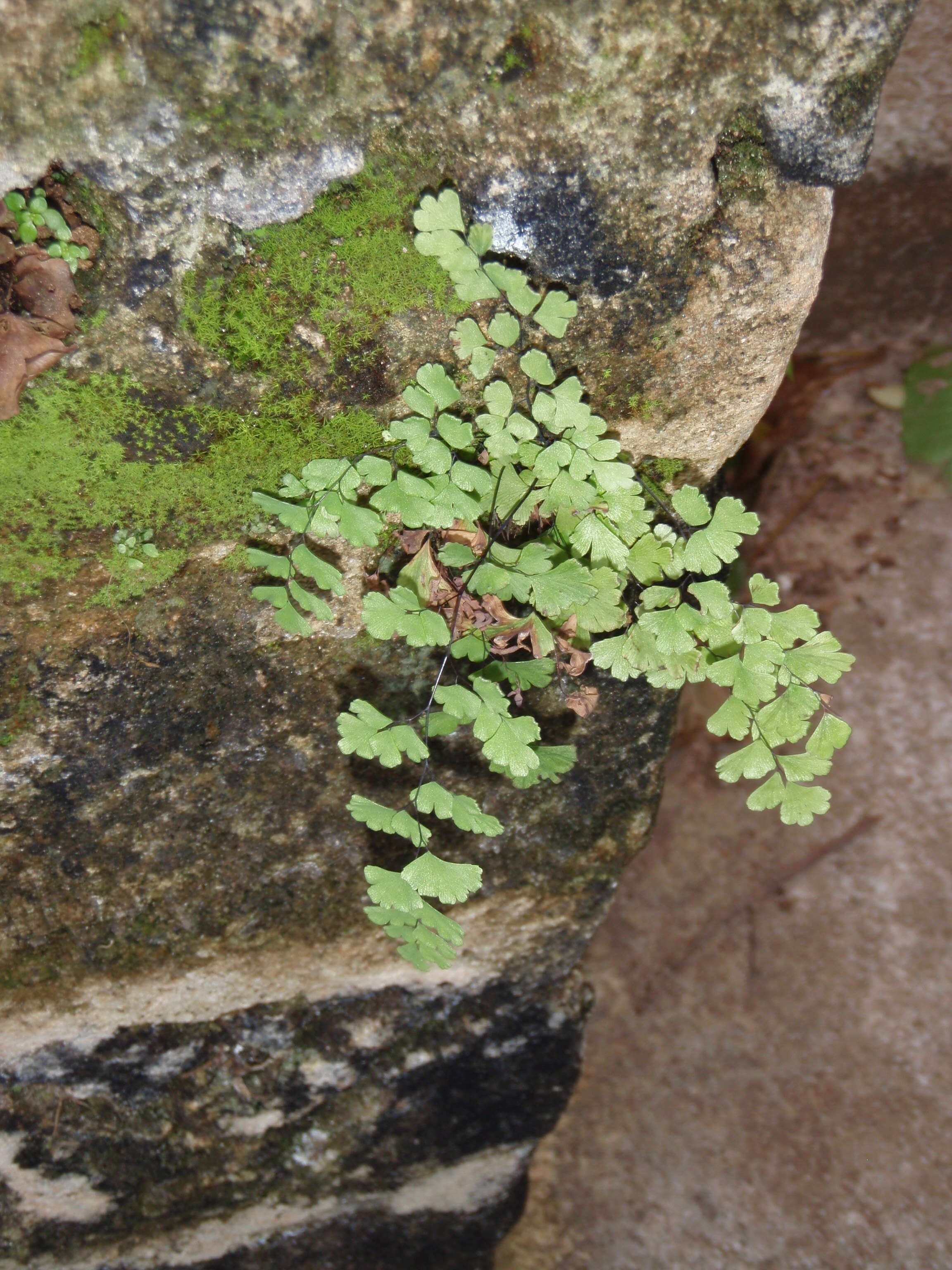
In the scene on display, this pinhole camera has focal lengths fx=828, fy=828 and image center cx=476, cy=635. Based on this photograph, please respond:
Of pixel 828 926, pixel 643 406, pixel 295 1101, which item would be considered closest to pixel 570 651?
pixel 643 406

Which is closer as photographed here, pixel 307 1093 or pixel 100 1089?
pixel 100 1089

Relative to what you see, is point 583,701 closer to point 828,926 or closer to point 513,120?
point 513,120

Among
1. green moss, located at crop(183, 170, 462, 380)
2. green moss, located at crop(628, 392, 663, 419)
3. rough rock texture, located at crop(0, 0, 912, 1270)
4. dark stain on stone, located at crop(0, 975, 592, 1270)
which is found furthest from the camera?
dark stain on stone, located at crop(0, 975, 592, 1270)

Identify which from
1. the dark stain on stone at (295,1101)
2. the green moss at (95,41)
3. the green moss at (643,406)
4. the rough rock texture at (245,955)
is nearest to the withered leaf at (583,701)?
the rough rock texture at (245,955)

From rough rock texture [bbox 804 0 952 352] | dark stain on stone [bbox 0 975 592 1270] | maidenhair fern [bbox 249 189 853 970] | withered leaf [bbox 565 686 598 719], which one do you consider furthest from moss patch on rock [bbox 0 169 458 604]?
rough rock texture [bbox 804 0 952 352]

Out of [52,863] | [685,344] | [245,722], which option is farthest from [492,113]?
[52,863]

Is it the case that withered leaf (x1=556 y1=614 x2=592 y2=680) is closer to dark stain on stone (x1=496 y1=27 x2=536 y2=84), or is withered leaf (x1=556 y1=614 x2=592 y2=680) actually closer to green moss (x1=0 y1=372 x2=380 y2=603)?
green moss (x1=0 y1=372 x2=380 y2=603)

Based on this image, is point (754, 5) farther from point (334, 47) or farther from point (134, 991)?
point (134, 991)
